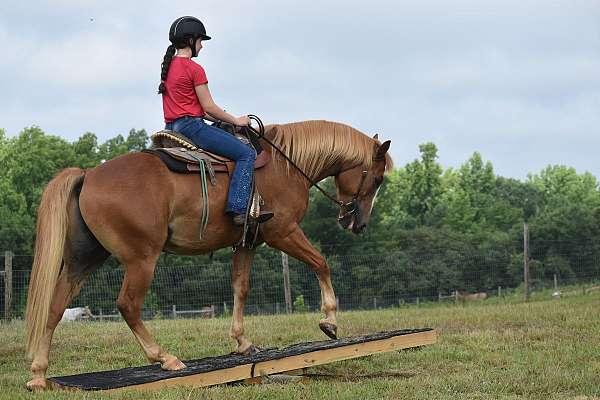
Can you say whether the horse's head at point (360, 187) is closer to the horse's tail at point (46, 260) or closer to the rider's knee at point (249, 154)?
the rider's knee at point (249, 154)

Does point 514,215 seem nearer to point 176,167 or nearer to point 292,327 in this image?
point 292,327

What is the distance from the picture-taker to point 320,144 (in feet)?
27.1

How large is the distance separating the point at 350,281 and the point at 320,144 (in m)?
29.7

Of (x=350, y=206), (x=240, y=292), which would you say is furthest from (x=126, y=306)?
(x=350, y=206)

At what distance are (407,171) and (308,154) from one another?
77.7m

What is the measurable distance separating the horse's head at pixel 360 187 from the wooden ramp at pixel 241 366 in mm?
1389

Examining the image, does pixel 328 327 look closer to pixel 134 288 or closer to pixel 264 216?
pixel 264 216

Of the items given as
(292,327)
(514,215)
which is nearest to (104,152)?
(514,215)

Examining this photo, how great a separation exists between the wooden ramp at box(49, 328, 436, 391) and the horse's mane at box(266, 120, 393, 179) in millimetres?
1835

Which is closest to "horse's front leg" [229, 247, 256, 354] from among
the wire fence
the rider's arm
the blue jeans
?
the blue jeans

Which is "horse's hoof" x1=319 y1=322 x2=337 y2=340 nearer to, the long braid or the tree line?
the long braid

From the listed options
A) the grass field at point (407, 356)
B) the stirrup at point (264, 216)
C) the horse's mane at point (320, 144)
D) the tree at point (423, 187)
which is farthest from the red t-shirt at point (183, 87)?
the tree at point (423, 187)

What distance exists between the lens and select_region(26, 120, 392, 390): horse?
22.1ft

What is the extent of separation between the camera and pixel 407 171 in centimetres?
8488
